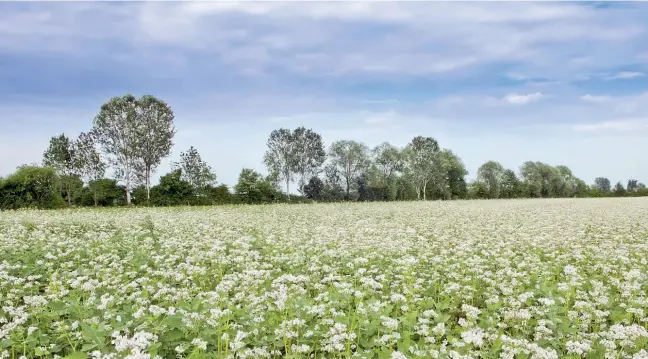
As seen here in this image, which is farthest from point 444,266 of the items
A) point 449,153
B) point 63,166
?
point 449,153

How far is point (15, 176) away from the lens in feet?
143

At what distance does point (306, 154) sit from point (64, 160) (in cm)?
3902

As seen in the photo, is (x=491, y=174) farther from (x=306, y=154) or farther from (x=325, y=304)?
(x=325, y=304)

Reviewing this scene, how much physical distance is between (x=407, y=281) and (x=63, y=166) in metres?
60.0

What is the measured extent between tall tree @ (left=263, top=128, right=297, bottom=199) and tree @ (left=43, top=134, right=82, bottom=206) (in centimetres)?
3138

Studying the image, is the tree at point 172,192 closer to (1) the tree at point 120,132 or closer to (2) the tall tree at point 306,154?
(1) the tree at point 120,132

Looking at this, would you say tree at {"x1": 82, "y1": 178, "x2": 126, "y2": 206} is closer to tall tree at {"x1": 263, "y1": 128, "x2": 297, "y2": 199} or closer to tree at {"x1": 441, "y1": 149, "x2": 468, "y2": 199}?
tall tree at {"x1": 263, "y1": 128, "x2": 297, "y2": 199}

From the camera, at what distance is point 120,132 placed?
6306 centimetres

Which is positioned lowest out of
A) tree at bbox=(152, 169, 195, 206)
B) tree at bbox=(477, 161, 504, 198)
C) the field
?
the field

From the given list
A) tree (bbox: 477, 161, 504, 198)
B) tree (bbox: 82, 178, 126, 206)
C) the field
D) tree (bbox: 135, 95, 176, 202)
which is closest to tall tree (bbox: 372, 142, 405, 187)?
tree (bbox: 477, 161, 504, 198)

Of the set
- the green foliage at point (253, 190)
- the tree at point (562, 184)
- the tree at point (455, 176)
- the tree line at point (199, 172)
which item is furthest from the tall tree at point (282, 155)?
the tree at point (562, 184)

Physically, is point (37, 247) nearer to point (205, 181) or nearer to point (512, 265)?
point (512, 265)

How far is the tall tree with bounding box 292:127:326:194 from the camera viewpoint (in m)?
81.1

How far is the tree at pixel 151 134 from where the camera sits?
6344 centimetres
